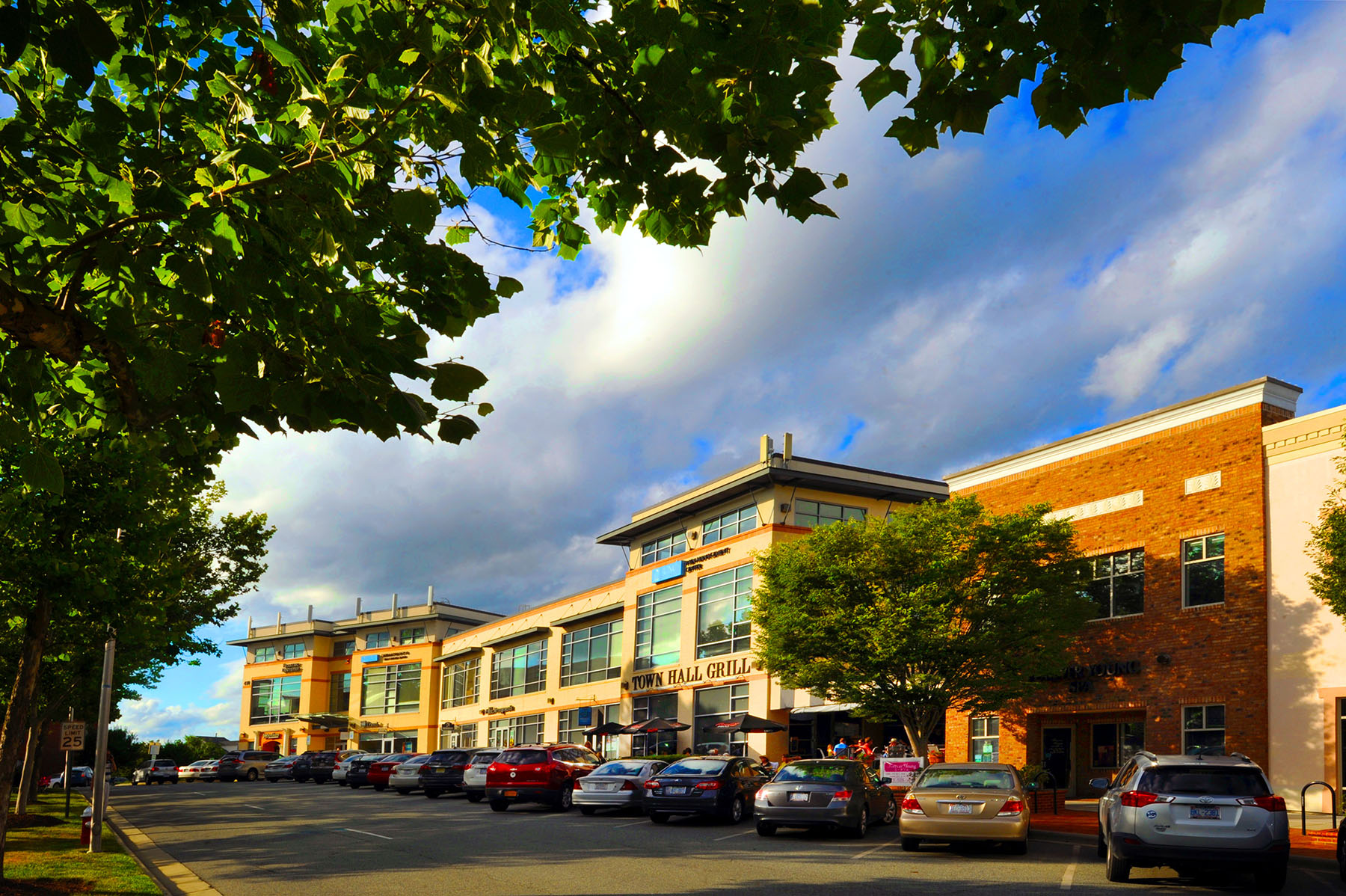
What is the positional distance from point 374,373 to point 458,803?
27.8m

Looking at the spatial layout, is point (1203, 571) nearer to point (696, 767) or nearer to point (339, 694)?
point (696, 767)

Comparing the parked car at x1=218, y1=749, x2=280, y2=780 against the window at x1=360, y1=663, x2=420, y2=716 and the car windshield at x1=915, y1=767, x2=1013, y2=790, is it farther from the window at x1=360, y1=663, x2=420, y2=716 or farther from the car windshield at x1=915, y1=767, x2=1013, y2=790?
the car windshield at x1=915, y1=767, x2=1013, y2=790

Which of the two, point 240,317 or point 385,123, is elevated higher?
point 385,123

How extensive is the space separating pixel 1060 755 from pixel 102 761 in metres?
22.2

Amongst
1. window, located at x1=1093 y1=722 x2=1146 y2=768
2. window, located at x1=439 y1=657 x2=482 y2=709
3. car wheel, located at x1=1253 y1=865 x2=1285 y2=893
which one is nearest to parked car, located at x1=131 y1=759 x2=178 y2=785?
window, located at x1=439 y1=657 x2=482 y2=709

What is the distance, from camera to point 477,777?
3219 centimetres

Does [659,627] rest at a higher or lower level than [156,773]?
higher

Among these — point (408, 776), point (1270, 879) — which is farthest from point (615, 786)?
point (408, 776)

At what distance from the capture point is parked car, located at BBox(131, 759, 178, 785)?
56125 mm

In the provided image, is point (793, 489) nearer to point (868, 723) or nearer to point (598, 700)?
point (868, 723)

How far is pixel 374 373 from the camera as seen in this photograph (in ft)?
20.4

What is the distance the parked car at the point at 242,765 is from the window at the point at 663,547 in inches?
897

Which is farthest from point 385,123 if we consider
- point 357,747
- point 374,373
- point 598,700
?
point 357,747

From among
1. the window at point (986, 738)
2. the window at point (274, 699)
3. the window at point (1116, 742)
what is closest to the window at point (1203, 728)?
the window at point (1116, 742)
